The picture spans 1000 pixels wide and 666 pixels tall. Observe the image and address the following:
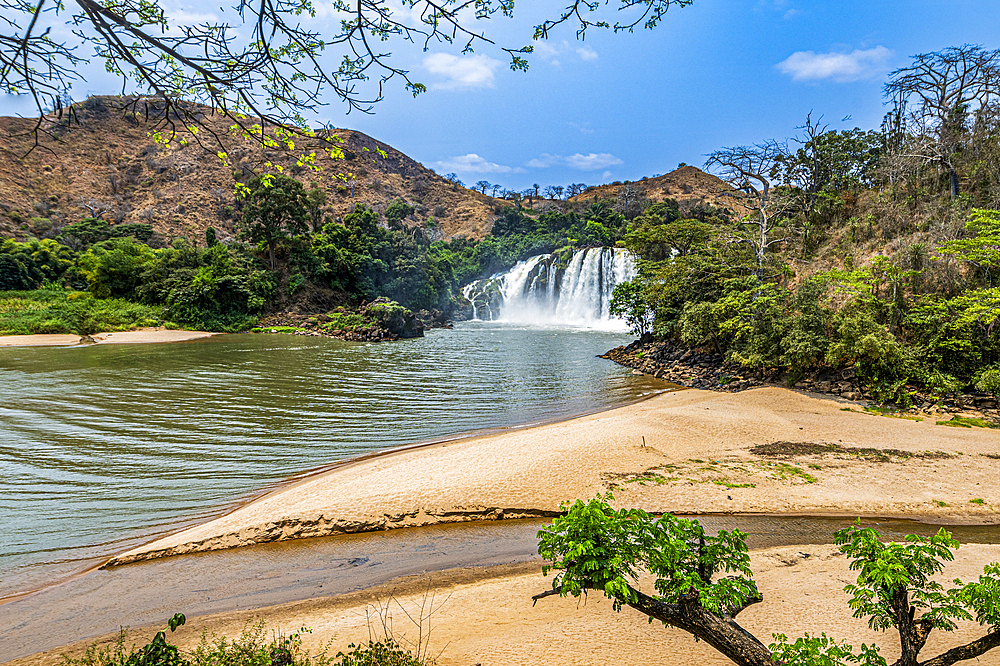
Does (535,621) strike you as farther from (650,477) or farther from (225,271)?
(225,271)

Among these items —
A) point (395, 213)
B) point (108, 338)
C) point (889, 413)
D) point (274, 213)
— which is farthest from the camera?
point (395, 213)

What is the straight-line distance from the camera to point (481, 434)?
10812 millimetres

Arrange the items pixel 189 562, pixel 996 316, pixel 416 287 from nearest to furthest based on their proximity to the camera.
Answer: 1. pixel 189 562
2. pixel 996 316
3. pixel 416 287

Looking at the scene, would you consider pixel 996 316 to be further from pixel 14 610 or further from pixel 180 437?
pixel 180 437

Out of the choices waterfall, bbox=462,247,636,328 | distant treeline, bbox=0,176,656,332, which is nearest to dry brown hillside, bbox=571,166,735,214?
waterfall, bbox=462,247,636,328

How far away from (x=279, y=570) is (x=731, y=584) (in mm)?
4734

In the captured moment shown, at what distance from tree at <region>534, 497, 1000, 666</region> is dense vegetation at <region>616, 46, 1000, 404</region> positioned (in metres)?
13.3

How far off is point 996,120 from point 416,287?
4158cm

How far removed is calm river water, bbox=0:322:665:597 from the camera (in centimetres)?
636

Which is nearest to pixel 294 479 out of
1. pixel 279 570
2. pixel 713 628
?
pixel 279 570

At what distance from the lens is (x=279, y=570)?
16.4ft

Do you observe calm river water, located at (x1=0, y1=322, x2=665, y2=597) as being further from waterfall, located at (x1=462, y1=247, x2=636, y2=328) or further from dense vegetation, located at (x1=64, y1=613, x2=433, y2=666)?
waterfall, located at (x1=462, y1=247, x2=636, y2=328)

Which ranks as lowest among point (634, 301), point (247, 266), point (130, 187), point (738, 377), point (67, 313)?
point (738, 377)

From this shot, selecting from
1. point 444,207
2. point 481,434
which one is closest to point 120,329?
point 481,434
